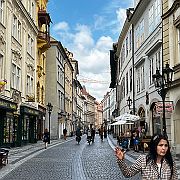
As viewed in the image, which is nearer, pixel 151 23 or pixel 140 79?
pixel 151 23

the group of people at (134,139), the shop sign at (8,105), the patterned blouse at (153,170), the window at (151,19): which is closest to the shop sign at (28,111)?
the shop sign at (8,105)

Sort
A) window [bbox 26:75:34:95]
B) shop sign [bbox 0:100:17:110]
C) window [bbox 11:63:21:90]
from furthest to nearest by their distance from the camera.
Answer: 1. window [bbox 26:75:34:95]
2. window [bbox 11:63:21:90]
3. shop sign [bbox 0:100:17:110]

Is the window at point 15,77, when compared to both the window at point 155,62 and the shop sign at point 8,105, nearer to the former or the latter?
the shop sign at point 8,105

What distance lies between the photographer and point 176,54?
2030 cm

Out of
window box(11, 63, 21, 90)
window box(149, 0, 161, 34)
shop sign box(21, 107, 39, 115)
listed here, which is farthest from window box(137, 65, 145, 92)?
window box(11, 63, 21, 90)

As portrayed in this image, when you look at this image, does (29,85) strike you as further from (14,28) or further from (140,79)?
(140,79)

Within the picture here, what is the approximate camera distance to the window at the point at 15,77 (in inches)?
1147

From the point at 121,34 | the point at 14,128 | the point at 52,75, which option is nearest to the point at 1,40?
the point at 14,128

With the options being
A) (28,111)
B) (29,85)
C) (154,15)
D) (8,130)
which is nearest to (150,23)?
(154,15)

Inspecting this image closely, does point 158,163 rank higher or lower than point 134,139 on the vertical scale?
higher

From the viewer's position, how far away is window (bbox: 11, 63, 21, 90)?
95.6ft

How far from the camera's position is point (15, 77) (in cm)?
2994

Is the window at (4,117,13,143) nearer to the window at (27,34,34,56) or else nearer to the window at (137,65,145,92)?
Result: the window at (27,34,34,56)

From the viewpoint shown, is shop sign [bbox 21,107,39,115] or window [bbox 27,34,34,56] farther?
window [bbox 27,34,34,56]
